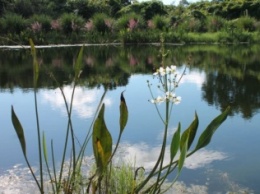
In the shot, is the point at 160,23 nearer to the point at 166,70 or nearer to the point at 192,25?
the point at 192,25

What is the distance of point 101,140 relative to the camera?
6.33ft

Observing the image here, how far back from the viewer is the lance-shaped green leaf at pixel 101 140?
1894 millimetres

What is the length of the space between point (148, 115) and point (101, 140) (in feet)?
11.7

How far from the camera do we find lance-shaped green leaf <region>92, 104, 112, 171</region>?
6.21 feet

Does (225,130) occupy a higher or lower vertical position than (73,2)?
lower

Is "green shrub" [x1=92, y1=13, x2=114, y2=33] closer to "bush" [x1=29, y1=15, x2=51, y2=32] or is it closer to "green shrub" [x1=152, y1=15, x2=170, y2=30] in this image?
"bush" [x1=29, y1=15, x2=51, y2=32]

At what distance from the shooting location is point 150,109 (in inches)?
231

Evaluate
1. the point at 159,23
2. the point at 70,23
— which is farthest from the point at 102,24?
the point at 159,23

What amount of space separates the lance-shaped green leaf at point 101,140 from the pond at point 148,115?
Answer: 0.35 m

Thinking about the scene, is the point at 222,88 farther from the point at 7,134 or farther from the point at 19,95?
the point at 7,134

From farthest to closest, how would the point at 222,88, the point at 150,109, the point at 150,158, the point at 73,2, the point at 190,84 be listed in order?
the point at 73,2, the point at 190,84, the point at 222,88, the point at 150,109, the point at 150,158

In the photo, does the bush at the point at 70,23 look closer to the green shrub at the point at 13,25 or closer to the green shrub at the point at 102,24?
the green shrub at the point at 102,24

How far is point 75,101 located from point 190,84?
8.61 ft

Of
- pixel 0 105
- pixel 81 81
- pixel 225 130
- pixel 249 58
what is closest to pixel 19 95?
pixel 0 105
